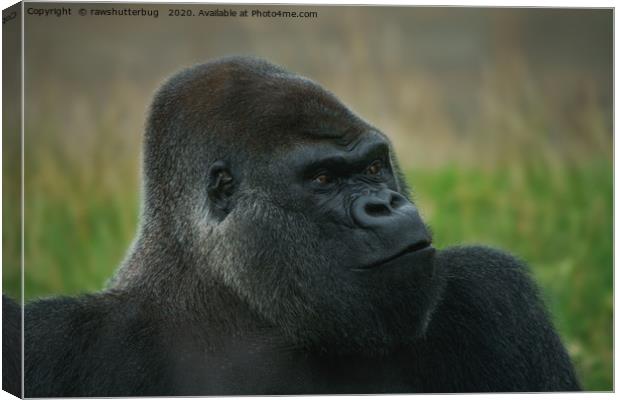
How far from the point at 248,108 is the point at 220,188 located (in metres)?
0.42

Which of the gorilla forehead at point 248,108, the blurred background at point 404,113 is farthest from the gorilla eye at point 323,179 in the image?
the blurred background at point 404,113

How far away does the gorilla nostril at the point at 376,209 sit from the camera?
17.5ft

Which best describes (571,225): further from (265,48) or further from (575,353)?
(265,48)

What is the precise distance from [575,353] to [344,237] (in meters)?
2.75

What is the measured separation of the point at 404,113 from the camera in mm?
7285

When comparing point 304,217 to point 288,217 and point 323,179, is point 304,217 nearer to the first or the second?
point 288,217

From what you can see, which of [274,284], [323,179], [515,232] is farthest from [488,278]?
[515,232]

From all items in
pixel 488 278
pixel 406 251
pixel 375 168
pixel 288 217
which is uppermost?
pixel 375 168

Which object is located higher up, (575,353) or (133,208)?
(133,208)

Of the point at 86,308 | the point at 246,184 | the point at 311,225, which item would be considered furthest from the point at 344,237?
the point at 86,308

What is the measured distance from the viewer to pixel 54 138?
6242mm

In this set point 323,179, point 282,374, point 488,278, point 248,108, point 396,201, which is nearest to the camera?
point 396,201

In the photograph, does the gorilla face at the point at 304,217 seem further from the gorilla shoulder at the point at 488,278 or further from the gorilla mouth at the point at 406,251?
the gorilla shoulder at the point at 488,278

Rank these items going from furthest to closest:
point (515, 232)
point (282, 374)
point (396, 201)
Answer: point (515, 232) → point (282, 374) → point (396, 201)
